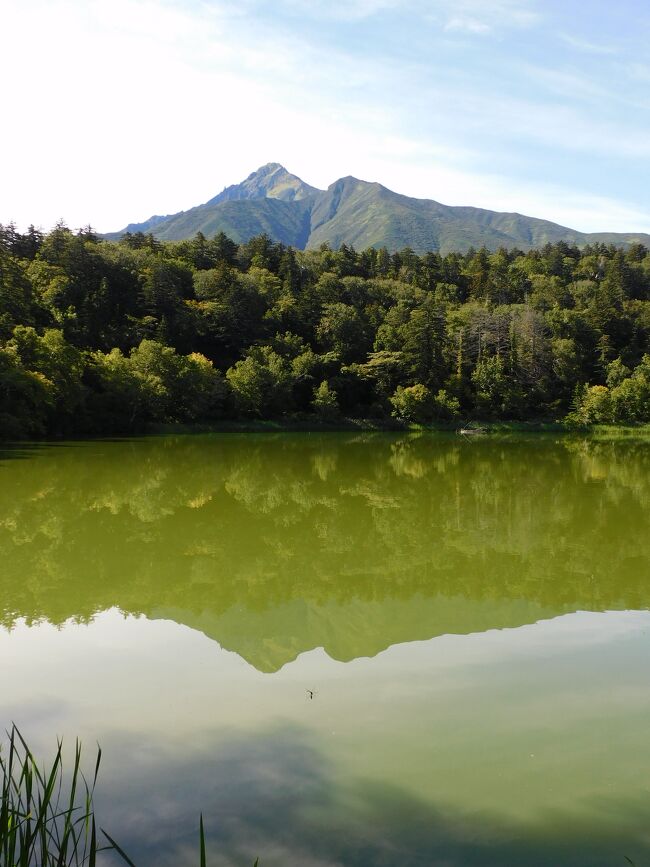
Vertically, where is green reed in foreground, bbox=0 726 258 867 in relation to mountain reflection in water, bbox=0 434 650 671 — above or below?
Result: above

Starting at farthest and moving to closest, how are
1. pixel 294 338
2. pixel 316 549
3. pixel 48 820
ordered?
pixel 294 338, pixel 316 549, pixel 48 820

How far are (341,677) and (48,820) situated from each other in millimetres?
3428

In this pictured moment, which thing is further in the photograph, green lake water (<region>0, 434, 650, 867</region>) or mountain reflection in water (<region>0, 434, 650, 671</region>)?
mountain reflection in water (<region>0, 434, 650, 671</region>)

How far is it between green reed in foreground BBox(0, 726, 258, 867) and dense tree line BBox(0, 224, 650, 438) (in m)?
35.7

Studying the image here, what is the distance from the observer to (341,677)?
5.98 meters

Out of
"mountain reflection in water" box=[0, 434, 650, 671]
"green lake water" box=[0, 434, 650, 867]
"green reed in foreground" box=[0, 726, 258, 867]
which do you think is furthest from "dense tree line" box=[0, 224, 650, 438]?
"green reed in foreground" box=[0, 726, 258, 867]

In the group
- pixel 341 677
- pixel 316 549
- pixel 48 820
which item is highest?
pixel 48 820

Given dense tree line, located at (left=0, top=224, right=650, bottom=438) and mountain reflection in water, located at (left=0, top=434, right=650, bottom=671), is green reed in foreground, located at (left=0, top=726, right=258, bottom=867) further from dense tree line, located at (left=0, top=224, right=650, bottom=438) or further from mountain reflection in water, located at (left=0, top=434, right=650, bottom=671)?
dense tree line, located at (left=0, top=224, right=650, bottom=438)

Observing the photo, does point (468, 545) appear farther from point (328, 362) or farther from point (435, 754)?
point (328, 362)

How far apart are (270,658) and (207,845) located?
9.63 ft

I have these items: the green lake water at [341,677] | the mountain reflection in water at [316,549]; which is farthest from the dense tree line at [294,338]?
the green lake water at [341,677]

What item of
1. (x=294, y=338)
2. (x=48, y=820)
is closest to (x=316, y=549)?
(x=48, y=820)

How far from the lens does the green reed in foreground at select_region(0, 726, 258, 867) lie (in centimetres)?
244

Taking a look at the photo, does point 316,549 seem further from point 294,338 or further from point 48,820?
point 294,338
